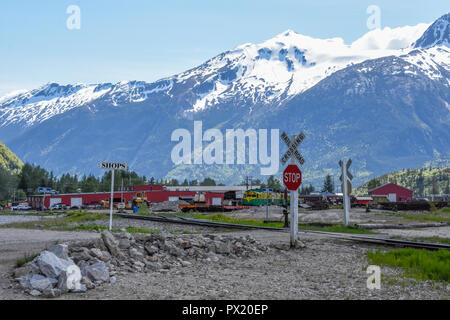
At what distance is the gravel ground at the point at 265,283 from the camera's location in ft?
31.2

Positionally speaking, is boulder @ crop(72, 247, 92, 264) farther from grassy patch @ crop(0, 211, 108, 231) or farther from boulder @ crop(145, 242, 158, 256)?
grassy patch @ crop(0, 211, 108, 231)

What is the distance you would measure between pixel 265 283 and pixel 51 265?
4490 mm

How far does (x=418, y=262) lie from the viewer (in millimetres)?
14008

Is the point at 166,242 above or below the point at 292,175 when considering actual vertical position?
below

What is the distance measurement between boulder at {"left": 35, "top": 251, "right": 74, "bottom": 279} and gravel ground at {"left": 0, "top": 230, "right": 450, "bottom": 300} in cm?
69

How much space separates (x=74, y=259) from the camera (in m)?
11.5

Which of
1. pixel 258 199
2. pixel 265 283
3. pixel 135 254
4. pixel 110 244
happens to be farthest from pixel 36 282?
pixel 258 199

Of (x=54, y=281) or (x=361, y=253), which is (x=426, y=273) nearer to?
(x=361, y=253)

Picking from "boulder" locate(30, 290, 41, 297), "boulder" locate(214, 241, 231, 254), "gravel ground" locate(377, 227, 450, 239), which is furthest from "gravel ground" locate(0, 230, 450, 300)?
"gravel ground" locate(377, 227, 450, 239)

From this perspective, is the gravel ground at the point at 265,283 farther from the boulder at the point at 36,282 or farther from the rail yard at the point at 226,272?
the boulder at the point at 36,282
